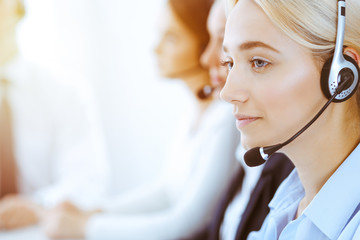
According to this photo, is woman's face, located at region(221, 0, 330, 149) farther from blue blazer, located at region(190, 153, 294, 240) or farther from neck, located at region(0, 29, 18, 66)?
neck, located at region(0, 29, 18, 66)

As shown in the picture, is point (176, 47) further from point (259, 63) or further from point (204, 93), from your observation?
point (259, 63)

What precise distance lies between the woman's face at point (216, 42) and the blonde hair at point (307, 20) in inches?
16.1

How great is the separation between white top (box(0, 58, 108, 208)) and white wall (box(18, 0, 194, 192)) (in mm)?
397

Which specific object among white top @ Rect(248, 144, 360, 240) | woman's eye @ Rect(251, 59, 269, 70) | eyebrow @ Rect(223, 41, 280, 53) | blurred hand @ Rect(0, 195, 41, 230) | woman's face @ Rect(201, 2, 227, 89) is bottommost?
white top @ Rect(248, 144, 360, 240)

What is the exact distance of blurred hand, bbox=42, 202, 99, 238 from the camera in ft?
3.90

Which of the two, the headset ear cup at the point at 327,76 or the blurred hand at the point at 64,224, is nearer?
the headset ear cup at the point at 327,76

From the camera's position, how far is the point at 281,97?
1.88 feet

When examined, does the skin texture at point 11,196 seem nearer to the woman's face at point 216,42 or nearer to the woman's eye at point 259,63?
the woman's face at point 216,42

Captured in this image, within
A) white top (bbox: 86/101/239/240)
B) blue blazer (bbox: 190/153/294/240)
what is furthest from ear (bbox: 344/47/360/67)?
white top (bbox: 86/101/239/240)

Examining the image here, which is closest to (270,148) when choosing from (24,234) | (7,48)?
(24,234)

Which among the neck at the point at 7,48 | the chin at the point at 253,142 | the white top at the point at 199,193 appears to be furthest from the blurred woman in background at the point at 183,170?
the neck at the point at 7,48

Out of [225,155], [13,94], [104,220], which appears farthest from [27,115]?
[225,155]

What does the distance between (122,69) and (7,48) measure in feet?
2.26

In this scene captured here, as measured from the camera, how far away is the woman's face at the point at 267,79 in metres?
0.57
